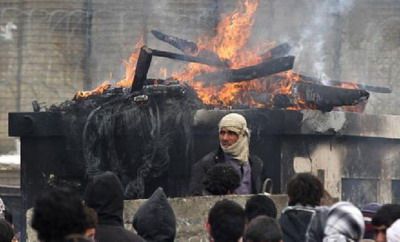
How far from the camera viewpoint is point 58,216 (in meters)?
6.38

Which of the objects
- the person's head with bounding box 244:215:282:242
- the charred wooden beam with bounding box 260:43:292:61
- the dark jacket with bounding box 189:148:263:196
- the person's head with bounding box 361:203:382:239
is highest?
the charred wooden beam with bounding box 260:43:292:61

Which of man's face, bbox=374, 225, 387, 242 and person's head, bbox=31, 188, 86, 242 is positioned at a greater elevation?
person's head, bbox=31, 188, 86, 242

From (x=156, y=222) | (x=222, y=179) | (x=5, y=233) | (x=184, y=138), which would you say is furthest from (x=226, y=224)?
(x=184, y=138)

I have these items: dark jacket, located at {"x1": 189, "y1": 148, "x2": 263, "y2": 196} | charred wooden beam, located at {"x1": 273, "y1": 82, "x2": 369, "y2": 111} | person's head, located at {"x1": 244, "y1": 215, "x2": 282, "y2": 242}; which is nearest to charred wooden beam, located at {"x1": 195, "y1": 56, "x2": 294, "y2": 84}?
charred wooden beam, located at {"x1": 273, "y1": 82, "x2": 369, "y2": 111}

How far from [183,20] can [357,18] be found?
3450 millimetres

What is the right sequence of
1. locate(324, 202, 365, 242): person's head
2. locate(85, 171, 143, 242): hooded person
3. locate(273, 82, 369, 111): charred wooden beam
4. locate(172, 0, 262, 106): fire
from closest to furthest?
locate(324, 202, 365, 242): person's head < locate(85, 171, 143, 242): hooded person < locate(273, 82, 369, 111): charred wooden beam < locate(172, 0, 262, 106): fire

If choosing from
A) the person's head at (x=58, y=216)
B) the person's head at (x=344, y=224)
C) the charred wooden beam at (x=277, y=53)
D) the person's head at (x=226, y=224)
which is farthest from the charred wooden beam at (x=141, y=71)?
the person's head at (x=58, y=216)

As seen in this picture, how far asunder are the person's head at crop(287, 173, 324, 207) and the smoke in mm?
18969

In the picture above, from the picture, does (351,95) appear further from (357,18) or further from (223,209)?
(357,18)

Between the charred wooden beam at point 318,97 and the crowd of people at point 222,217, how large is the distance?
441 cm

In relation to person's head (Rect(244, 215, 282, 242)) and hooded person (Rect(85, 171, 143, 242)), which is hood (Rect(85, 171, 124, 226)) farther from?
person's head (Rect(244, 215, 282, 242))

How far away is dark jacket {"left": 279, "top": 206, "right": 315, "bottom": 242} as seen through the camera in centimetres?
829

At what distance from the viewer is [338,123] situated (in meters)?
14.4

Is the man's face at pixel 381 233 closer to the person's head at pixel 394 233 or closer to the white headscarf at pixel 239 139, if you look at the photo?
the person's head at pixel 394 233
